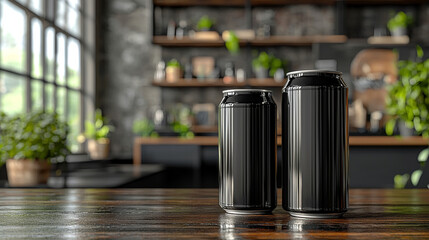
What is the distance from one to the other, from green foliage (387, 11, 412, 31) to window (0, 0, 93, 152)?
4.08 m

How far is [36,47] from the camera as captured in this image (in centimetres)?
487

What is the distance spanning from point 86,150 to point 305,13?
3.47 metres

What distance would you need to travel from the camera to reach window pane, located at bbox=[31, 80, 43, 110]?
4754 mm

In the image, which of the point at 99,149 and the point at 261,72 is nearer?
the point at 99,149

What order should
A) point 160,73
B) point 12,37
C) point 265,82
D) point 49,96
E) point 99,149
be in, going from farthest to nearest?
point 160,73
point 265,82
point 99,149
point 49,96
point 12,37

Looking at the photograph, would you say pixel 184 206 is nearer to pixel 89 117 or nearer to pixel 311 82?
pixel 311 82

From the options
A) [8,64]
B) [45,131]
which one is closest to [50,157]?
[45,131]

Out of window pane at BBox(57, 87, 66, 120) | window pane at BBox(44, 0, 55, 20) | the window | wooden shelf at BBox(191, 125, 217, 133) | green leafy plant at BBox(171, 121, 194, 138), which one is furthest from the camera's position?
wooden shelf at BBox(191, 125, 217, 133)

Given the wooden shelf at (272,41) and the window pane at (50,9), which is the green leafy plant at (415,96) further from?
the wooden shelf at (272,41)

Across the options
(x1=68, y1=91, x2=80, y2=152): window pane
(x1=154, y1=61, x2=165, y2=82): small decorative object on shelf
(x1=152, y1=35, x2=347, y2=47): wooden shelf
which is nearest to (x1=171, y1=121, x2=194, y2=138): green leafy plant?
(x1=154, y1=61, x2=165, y2=82): small decorative object on shelf

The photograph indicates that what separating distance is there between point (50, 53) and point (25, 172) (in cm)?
328

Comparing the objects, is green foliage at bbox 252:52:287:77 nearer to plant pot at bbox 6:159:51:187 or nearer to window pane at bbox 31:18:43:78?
window pane at bbox 31:18:43:78

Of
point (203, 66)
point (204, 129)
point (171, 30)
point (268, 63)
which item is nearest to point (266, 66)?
point (268, 63)

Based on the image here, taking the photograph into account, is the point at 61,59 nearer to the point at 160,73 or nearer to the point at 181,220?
the point at 160,73
